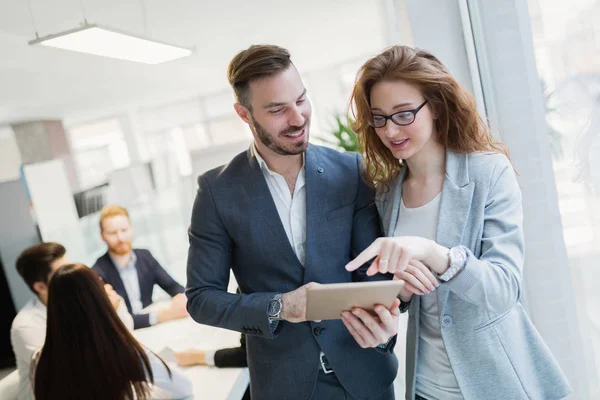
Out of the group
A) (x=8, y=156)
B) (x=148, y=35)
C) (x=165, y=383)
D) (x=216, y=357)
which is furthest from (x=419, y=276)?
(x=148, y=35)

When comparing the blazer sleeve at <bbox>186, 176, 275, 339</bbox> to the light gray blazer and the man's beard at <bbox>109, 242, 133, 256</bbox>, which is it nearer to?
the light gray blazer

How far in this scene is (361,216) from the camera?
5.40 ft

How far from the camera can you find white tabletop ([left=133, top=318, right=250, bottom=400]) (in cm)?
254

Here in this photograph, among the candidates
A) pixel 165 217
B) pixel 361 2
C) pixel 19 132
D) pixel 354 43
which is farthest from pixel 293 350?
pixel 354 43

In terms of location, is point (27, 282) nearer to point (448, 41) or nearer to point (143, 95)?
point (448, 41)

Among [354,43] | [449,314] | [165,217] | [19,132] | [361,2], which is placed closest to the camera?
[449,314]

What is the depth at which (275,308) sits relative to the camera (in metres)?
1.43

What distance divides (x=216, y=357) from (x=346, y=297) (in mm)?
1676

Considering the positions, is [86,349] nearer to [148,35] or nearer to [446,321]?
[446,321]

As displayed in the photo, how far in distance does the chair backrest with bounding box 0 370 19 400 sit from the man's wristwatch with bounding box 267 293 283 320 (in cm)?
203

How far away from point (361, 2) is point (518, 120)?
590 centimetres

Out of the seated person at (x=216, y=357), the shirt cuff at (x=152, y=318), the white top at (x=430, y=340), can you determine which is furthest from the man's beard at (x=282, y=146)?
the shirt cuff at (x=152, y=318)

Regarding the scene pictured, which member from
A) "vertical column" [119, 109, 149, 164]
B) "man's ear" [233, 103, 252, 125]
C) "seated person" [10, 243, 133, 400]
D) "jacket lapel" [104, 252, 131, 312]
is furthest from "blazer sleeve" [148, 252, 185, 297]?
"vertical column" [119, 109, 149, 164]

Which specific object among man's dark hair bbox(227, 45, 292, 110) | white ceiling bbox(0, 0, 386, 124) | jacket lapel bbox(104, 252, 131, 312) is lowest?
jacket lapel bbox(104, 252, 131, 312)
